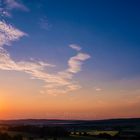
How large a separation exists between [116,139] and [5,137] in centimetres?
3778

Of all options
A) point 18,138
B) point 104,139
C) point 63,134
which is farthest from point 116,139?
point 18,138

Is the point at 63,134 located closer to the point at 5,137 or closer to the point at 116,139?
the point at 116,139

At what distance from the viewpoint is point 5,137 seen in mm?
62656

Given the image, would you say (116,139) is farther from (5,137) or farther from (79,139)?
(5,137)

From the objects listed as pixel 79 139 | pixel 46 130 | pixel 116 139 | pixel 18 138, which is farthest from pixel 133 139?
pixel 18 138

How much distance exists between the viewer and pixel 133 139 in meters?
94.7

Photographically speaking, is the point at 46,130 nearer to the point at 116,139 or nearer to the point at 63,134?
the point at 63,134

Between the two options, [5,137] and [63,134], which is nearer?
[5,137]

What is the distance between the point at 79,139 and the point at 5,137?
33.1 meters

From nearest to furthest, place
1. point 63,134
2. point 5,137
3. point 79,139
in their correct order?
point 5,137 < point 79,139 < point 63,134

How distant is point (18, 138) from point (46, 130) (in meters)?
42.0

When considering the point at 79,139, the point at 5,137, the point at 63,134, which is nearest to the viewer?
the point at 5,137

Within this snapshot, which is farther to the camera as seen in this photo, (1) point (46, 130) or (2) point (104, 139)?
(1) point (46, 130)

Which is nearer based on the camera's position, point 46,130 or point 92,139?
point 92,139
